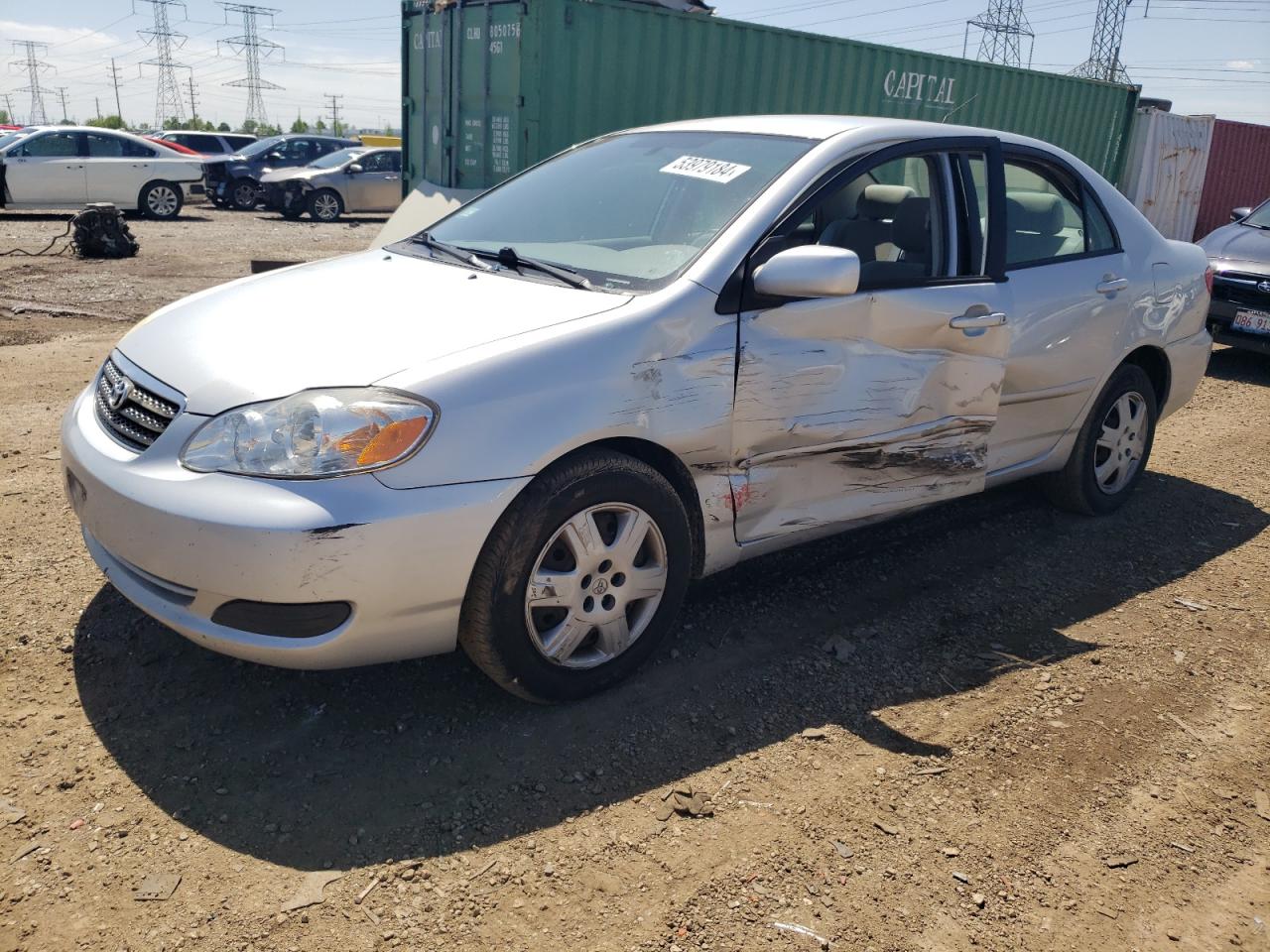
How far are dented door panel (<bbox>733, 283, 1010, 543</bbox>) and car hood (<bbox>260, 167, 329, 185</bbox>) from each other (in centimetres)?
1756

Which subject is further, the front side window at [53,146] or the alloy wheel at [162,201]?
the alloy wheel at [162,201]

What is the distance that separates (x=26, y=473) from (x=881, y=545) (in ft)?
12.6

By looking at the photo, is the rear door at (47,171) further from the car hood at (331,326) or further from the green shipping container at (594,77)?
the car hood at (331,326)

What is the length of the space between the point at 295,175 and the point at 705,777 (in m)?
18.9

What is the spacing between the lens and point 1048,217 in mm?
4457

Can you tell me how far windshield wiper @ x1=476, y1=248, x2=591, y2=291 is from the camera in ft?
10.7

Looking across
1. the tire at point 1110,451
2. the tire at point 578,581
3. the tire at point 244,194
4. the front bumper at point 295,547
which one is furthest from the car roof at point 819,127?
the tire at point 244,194

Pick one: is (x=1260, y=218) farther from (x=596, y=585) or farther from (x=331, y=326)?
(x=331, y=326)

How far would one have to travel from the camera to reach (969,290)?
384 cm

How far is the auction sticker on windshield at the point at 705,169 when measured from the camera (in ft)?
11.7

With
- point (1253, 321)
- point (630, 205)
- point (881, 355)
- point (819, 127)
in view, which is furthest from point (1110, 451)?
point (1253, 321)

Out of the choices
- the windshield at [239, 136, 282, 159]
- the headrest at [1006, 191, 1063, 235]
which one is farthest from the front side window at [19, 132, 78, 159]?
the headrest at [1006, 191, 1063, 235]

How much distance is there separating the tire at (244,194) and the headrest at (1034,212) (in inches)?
775

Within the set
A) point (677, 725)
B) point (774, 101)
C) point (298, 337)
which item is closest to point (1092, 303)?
point (677, 725)
